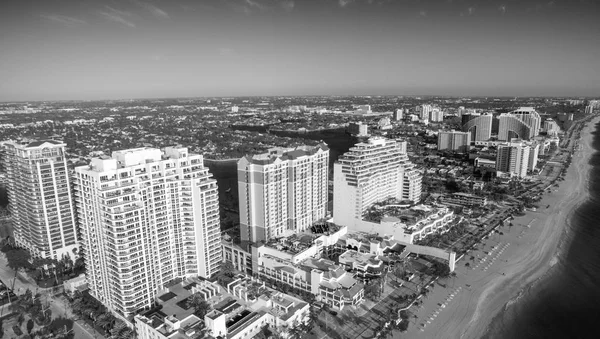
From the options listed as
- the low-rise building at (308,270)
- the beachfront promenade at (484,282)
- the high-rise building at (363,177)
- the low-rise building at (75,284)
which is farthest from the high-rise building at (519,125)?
the low-rise building at (75,284)

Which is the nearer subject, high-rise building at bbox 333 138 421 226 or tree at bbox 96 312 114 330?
tree at bbox 96 312 114 330

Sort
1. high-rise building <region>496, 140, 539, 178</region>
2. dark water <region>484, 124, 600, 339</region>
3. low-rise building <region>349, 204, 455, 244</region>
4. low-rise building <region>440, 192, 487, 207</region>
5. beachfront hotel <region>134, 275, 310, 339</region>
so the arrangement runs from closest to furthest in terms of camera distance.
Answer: beachfront hotel <region>134, 275, 310, 339</region> < dark water <region>484, 124, 600, 339</region> < low-rise building <region>349, 204, 455, 244</region> < low-rise building <region>440, 192, 487, 207</region> < high-rise building <region>496, 140, 539, 178</region>

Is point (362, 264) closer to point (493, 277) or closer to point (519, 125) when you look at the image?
point (493, 277)

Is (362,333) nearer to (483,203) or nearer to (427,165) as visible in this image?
(483,203)

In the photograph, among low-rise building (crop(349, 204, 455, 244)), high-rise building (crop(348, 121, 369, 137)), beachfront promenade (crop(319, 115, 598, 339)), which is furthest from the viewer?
high-rise building (crop(348, 121, 369, 137))

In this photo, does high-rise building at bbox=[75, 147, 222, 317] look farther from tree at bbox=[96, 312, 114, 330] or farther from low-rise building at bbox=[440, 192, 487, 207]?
low-rise building at bbox=[440, 192, 487, 207]

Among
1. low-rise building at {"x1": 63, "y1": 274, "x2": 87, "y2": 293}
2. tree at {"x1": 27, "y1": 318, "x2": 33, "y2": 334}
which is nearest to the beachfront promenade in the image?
tree at {"x1": 27, "y1": 318, "x2": 33, "y2": 334}
